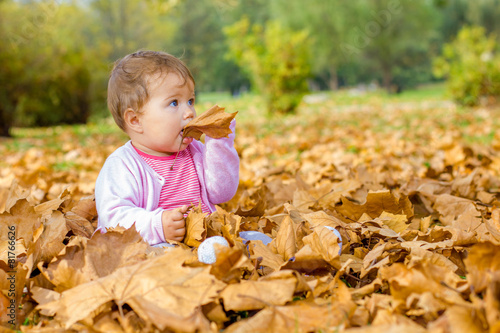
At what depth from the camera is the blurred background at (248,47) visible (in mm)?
10898

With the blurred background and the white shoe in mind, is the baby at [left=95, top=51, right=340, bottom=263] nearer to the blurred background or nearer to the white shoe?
the white shoe

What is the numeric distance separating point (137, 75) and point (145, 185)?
427mm

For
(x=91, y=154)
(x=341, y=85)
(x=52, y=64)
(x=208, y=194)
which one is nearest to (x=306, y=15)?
(x=341, y=85)

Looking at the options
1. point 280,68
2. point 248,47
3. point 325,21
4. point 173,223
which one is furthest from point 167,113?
point 325,21

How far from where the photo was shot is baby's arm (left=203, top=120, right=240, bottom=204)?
1.82m

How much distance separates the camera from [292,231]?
1.46m

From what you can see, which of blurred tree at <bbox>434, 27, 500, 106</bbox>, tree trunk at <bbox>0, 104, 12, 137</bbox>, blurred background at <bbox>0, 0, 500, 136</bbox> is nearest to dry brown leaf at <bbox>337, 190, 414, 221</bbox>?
blurred background at <bbox>0, 0, 500, 136</bbox>

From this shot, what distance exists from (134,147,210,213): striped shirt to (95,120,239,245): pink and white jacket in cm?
3

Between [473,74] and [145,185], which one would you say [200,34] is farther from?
[145,185]

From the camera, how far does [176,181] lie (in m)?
1.86

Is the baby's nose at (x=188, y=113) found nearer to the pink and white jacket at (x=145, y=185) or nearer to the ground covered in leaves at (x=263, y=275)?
the pink and white jacket at (x=145, y=185)

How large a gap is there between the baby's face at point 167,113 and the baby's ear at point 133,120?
0.02m

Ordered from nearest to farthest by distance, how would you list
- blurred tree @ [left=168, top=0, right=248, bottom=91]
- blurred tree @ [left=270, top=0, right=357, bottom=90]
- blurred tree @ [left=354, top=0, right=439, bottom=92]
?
blurred tree @ [left=354, top=0, right=439, bottom=92] → blurred tree @ [left=270, top=0, right=357, bottom=90] → blurred tree @ [left=168, top=0, right=248, bottom=91]

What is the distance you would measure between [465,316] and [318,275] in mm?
506
